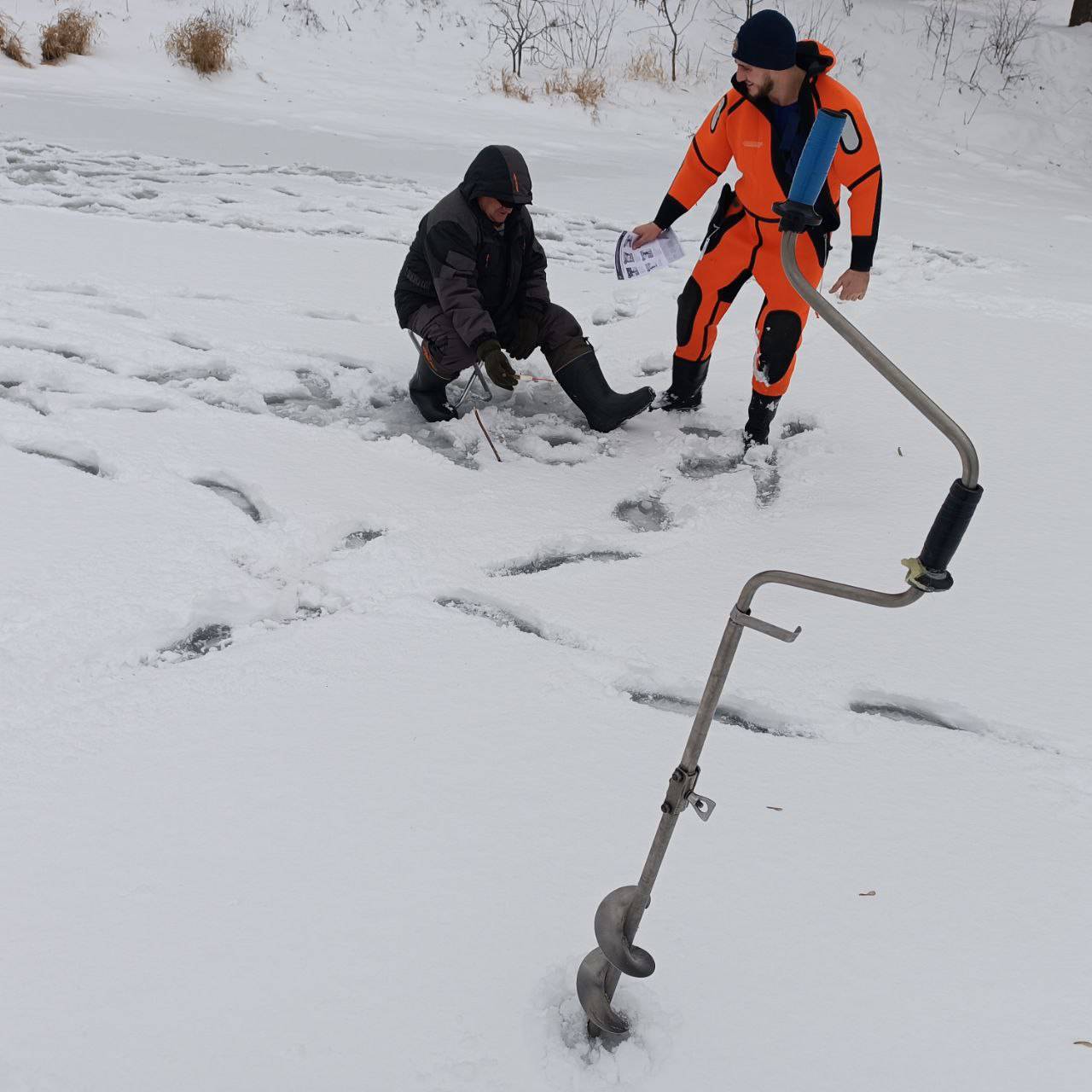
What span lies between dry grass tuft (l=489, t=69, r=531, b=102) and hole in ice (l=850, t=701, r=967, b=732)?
7.57m

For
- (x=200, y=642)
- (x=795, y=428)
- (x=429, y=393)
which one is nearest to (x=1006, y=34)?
(x=795, y=428)

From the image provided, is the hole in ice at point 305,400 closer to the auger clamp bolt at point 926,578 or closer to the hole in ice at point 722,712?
the hole in ice at point 722,712

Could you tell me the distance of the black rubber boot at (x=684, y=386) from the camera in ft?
10.6

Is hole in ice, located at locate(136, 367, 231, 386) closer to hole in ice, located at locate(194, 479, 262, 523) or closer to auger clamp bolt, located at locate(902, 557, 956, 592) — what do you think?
hole in ice, located at locate(194, 479, 262, 523)

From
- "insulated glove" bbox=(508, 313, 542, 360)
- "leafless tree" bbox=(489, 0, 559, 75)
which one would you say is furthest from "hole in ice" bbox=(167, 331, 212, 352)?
"leafless tree" bbox=(489, 0, 559, 75)

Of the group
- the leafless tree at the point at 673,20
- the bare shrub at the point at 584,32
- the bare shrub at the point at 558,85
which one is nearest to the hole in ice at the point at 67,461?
the bare shrub at the point at 558,85

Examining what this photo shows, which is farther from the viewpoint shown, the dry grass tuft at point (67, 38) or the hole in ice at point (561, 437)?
the dry grass tuft at point (67, 38)

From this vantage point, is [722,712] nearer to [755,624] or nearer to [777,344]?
[755,624]

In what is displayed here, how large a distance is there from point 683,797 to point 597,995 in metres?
0.36

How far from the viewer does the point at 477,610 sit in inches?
88.8

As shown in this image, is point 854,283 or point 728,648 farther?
point 854,283

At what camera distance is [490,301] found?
311cm

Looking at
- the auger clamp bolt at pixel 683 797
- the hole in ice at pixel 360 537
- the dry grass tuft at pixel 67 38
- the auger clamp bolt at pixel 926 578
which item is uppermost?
the dry grass tuft at pixel 67 38

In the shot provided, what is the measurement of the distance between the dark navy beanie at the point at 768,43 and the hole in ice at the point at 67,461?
2039 millimetres
